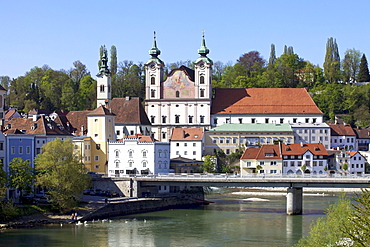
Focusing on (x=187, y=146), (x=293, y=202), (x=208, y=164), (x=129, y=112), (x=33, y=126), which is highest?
(x=129, y=112)

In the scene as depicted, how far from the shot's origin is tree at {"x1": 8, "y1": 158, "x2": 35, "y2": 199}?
5309cm

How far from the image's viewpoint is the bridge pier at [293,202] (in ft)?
184

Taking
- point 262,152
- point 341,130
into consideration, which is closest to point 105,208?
point 262,152

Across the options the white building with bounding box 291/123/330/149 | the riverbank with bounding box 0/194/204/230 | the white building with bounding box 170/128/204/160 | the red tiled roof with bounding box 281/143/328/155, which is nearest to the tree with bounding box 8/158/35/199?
the riverbank with bounding box 0/194/204/230

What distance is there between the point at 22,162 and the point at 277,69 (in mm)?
73465

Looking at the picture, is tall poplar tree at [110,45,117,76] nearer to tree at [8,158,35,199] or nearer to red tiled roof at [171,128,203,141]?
red tiled roof at [171,128,203,141]

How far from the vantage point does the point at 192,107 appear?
312 feet

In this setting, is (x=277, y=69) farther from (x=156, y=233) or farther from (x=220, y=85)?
(x=156, y=233)

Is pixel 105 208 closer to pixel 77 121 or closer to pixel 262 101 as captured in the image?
pixel 77 121

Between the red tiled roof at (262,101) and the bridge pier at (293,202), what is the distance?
38.9 metres

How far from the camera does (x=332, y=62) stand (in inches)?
5128

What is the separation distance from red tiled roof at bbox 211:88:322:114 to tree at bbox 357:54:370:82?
35.4 metres

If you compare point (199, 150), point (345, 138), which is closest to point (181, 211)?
point (199, 150)

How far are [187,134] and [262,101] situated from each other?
14209mm
